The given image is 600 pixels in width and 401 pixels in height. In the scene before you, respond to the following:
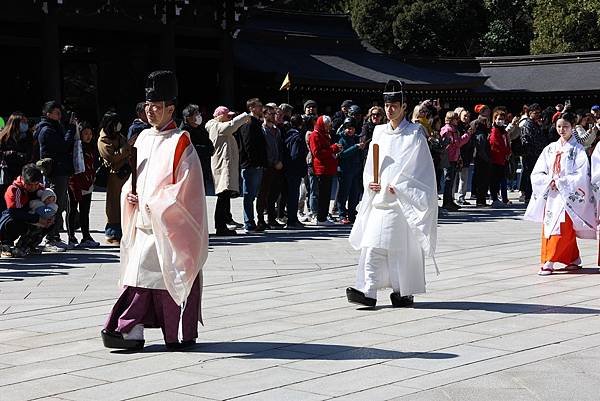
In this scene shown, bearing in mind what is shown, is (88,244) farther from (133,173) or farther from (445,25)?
(445,25)

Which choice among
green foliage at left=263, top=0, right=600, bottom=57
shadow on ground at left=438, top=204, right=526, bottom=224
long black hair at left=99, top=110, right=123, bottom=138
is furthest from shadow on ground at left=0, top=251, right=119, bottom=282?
green foliage at left=263, top=0, right=600, bottom=57

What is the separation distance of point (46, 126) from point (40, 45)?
27.1ft

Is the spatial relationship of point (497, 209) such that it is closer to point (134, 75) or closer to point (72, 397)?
point (134, 75)

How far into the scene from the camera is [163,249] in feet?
22.6

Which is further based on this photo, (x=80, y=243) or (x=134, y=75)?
(x=134, y=75)

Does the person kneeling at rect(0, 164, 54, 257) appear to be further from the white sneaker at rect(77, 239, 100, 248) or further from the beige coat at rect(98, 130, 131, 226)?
the beige coat at rect(98, 130, 131, 226)

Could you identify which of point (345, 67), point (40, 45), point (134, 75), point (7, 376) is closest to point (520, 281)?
point (7, 376)

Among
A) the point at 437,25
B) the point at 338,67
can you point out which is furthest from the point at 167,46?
the point at 437,25

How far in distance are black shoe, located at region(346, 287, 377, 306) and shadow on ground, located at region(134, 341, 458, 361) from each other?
145 cm

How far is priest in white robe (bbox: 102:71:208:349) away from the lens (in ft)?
22.5

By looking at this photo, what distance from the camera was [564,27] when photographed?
37.7 m

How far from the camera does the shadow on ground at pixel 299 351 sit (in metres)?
6.64

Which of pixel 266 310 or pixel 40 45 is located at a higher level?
pixel 40 45

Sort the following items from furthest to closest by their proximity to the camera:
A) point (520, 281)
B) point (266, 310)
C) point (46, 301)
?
1. point (520, 281)
2. point (46, 301)
3. point (266, 310)
